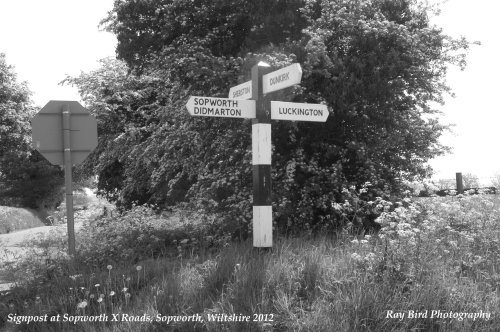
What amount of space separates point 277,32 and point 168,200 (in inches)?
234

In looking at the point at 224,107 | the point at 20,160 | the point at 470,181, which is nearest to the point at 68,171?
the point at 224,107

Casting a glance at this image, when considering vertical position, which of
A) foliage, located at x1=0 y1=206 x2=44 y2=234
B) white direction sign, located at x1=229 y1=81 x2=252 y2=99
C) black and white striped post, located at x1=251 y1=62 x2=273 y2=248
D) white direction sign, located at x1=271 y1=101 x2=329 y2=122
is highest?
white direction sign, located at x1=229 y1=81 x2=252 y2=99

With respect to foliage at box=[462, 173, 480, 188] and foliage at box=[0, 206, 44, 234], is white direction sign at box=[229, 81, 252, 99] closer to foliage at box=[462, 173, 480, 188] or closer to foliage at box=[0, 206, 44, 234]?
foliage at box=[462, 173, 480, 188]

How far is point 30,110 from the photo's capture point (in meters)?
31.4

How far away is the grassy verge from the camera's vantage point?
14.5 ft

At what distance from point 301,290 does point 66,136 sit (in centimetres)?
439

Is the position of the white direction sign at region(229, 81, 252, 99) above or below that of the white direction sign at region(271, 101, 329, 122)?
above

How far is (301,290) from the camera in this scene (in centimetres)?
475

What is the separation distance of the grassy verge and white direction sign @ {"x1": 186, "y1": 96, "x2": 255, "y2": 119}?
1.61 m

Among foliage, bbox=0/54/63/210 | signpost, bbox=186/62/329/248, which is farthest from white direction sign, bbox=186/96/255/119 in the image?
foliage, bbox=0/54/63/210

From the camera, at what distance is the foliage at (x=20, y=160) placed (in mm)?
29016

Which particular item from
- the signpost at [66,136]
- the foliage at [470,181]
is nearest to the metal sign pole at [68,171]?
the signpost at [66,136]

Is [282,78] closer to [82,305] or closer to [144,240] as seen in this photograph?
[82,305]

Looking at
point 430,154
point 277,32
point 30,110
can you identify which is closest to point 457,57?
point 430,154
